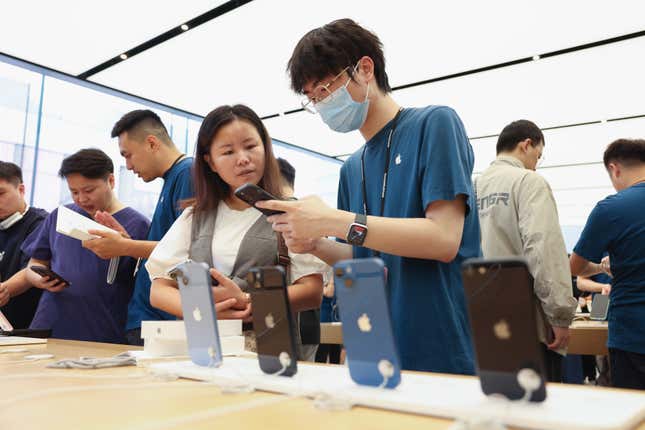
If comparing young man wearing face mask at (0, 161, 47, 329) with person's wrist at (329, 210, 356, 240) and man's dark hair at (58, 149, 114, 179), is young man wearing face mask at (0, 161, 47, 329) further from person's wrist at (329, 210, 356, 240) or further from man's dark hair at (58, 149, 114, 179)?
person's wrist at (329, 210, 356, 240)

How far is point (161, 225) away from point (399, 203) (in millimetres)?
1202

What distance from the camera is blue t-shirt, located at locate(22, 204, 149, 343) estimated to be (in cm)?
223

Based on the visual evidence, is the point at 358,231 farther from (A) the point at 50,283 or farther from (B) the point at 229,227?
(A) the point at 50,283

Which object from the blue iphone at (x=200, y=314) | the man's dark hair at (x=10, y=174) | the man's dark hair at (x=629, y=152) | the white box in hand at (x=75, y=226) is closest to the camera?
the blue iphone at (x=200, y=314)

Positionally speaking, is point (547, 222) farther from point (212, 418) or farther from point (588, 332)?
point (212, 418)

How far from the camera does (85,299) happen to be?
7.33 ft

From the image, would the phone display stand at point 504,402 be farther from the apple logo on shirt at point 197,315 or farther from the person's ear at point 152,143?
the person's ear at point 152,143

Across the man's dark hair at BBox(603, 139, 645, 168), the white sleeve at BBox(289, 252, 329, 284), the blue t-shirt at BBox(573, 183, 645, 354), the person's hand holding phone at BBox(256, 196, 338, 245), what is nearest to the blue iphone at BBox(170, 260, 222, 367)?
the person's hand holding phone at BBox(256, 196, 338, 245)

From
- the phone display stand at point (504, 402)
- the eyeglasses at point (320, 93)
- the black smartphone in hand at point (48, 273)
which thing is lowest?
the phone display stand at point (504, 402)

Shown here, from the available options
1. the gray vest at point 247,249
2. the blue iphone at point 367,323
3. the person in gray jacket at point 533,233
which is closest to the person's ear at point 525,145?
the person in gray jacket at point 533,233

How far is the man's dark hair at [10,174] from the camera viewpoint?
3061 millimetres

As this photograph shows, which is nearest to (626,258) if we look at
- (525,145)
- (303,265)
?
(525,145)

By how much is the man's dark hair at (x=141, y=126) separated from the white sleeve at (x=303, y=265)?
129 centimetres

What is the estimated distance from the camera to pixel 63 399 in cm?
74
